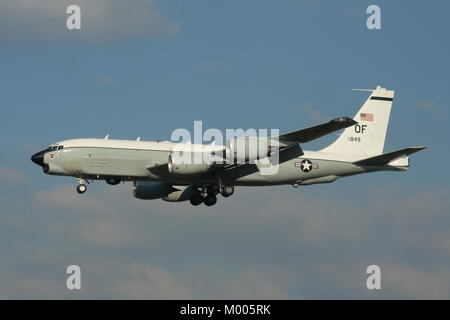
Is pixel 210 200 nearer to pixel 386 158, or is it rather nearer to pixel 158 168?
pixel 158 168

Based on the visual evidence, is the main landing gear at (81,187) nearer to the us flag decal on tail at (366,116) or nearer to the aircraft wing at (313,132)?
the aircraft wing at (313,132)

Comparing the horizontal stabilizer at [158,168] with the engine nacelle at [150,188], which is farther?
the engine nacelle at [150,188]

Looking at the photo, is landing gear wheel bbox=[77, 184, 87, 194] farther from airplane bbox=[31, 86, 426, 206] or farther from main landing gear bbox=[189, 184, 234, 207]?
main landing gear bbox=[189, 184, 234, 207]

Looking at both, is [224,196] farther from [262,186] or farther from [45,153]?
[45,153]

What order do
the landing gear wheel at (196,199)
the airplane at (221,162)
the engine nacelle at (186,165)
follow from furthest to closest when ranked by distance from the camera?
the landing gear wheel at (196,199) < the airplane at (221,162) < the engine nacelle at (186,165)

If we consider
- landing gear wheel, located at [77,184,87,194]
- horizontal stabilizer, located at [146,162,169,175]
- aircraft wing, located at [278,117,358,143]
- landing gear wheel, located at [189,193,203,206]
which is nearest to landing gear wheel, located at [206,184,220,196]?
landing gear wheel, located at [189,193,203,206]

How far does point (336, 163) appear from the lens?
74688 mm

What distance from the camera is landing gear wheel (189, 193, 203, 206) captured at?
76.8 metres

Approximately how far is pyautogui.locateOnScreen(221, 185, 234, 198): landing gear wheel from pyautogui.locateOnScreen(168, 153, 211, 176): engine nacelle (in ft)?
12.9

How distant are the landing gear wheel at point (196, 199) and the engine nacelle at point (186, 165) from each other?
7263 mm

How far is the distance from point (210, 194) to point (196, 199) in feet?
5.79

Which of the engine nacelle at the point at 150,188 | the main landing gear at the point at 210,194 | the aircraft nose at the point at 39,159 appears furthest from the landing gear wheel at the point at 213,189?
Answer: the aircraft nose at the point at 39,159

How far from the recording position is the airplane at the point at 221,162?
227 ft
